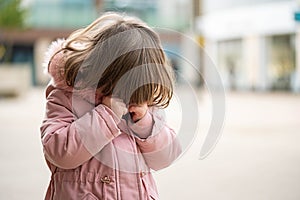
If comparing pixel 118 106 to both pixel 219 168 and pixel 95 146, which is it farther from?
pixel 219 168

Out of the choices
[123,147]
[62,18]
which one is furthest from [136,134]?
[62,18]

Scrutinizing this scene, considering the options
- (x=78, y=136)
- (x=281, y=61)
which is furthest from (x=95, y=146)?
(x=281, y=61)

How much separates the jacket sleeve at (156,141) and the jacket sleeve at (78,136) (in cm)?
6

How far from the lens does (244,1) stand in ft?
61.8

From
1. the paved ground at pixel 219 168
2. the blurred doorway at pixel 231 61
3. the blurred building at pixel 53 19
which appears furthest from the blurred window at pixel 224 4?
the paved ground at pixel 219 168

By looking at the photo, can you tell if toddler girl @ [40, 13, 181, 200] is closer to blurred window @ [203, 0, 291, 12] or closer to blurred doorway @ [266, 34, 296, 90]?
blurred doorway @ [266, 34, 296, 90]

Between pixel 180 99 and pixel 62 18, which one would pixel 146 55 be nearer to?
pixel 180 99

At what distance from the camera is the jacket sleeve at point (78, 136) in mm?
1223

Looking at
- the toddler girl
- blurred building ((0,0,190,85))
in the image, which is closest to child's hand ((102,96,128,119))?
the toddler girl

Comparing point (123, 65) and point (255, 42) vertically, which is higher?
point (255, 42)

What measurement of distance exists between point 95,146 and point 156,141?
0.41 ft

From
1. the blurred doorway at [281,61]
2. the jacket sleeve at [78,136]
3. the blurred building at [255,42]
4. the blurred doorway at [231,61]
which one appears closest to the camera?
the jacket sleeve at [78,136]

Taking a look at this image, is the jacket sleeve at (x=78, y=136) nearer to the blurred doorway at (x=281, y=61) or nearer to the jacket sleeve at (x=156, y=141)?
the jacket sleeve at (x=156, y=141)

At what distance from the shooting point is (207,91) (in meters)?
3.71
